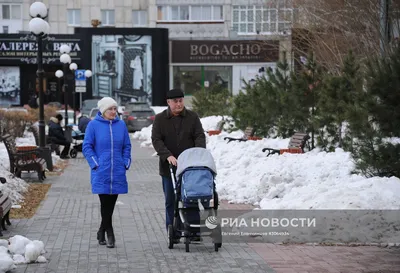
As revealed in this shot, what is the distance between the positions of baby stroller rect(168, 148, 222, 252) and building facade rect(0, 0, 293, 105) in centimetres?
5463

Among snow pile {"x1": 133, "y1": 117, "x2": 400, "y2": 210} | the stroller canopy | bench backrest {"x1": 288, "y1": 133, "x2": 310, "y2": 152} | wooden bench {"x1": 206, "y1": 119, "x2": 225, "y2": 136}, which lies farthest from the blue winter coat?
wooden bench {"x1": 206, "y1": 119, "x2": 225, "y2": 136}

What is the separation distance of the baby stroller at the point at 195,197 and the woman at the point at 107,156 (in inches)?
24.6

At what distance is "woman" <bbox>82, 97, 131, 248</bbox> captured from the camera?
33.7ft

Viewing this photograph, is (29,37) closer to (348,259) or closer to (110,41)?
(110,41)

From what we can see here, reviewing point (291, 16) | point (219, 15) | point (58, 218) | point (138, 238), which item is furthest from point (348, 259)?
point (219, 15)

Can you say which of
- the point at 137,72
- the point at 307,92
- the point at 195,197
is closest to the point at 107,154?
the point at 195,197

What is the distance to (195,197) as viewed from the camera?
9.83 meters

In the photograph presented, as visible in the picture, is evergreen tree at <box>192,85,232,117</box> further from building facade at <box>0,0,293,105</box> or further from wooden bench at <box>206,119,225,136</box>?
building facade at <box>0,0,293,105</box>

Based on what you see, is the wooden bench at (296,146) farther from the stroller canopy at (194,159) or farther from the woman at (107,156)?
the stroller canopy at (194,159)

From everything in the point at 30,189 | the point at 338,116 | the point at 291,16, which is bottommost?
the point at 30,189

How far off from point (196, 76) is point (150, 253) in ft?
187

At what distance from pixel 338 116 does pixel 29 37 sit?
50.3m

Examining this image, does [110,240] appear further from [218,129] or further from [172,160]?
[218,129]

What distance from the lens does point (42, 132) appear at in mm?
21391
